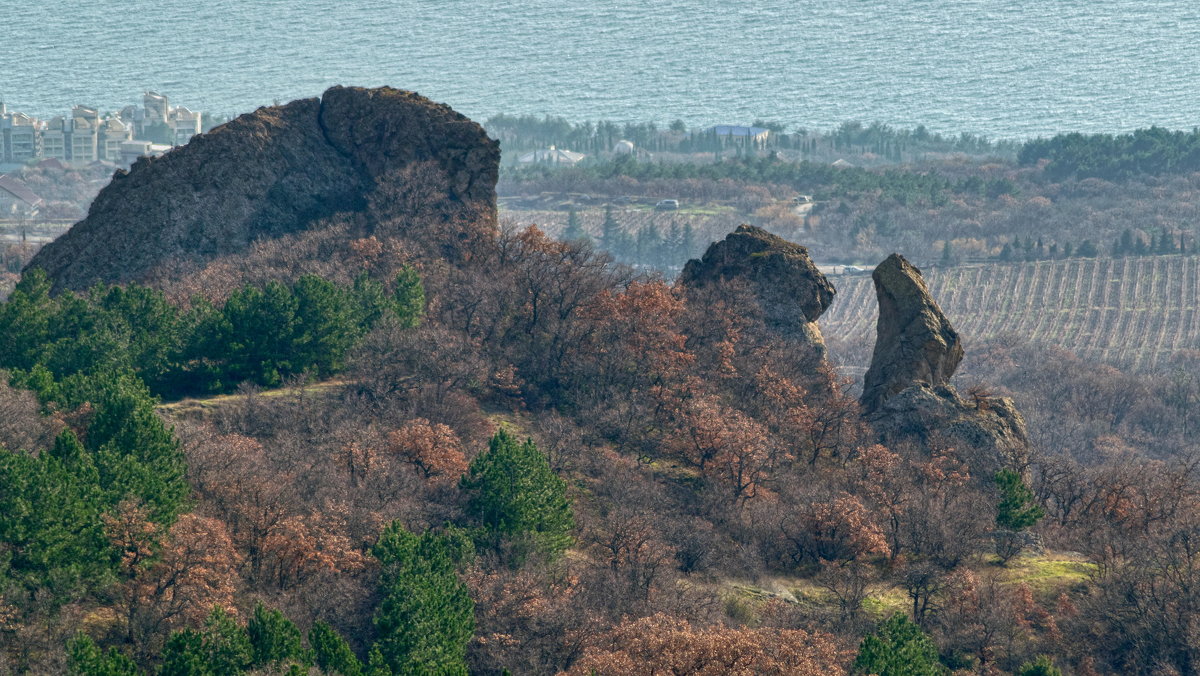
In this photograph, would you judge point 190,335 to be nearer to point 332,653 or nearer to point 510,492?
point 510,492

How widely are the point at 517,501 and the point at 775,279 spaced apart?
122ft

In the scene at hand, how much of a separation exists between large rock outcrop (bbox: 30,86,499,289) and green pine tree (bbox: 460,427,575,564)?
114 feet

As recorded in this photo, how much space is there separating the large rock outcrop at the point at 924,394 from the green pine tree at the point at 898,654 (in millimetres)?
26409

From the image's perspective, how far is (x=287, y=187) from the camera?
124250 millimetres

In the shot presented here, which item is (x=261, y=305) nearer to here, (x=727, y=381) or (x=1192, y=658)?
(x=727, y=381)

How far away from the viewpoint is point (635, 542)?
87188 mm

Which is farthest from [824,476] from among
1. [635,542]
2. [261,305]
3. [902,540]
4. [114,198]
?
[114,198]

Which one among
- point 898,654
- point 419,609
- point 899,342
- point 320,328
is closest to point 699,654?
point 898,654

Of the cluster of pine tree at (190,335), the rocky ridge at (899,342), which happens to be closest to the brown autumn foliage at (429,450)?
the cluster of pine tree at (190,335)

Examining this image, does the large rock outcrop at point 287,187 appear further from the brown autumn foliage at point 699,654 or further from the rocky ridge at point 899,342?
the brown autumn foliage at point 699,654

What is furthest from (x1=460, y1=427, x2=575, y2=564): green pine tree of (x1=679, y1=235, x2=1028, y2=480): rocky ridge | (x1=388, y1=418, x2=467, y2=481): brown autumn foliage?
(x1=679, y1=235, x2=1028, y2=480): rocky ridge

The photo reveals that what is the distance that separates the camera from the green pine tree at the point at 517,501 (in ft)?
277

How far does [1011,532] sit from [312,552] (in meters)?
40.2

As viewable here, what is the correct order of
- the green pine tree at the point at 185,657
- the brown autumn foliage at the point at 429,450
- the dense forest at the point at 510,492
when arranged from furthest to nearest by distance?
the brown autumn foliage at the point at 429,450 < the dense forest at the point at 510,492 < the green pine tree at the point at 185,657
